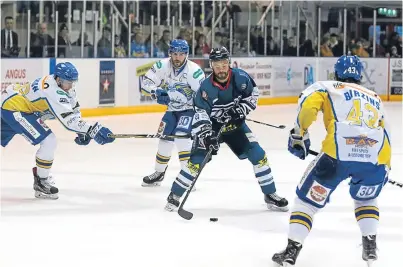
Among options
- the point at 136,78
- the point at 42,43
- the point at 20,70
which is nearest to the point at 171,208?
the point at 20,70

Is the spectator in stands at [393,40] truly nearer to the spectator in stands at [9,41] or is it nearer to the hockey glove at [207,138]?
the spectator in stands at [9,41]

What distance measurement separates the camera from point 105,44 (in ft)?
40.0

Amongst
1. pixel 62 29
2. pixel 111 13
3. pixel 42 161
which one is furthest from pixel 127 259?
pixel 111 13

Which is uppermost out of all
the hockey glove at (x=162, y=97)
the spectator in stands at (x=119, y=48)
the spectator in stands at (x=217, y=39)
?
the spectator in stands at (x=217, y=39)

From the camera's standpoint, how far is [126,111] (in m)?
12.1

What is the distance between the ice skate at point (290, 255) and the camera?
156 inches

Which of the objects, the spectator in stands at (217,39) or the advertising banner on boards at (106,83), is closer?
the advertising banner on boards at (106,83)

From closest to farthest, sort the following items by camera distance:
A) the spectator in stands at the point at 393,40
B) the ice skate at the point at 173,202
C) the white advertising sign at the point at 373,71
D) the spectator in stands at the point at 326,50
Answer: the ice skate at the point at 173,202 → the white advertising sign at the point at 373,71 → the spectator in stands at the point at 326,50 → the spectator in stands at the point at 393,40

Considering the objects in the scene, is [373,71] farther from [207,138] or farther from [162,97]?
[207,138]

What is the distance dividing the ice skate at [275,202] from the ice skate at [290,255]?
158 centimetres

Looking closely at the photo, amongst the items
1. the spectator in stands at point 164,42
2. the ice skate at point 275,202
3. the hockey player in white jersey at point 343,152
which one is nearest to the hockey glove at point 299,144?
the hockey player in white jersey at point 343,152

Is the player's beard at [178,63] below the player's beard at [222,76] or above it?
above

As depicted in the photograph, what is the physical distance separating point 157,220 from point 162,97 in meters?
1.30

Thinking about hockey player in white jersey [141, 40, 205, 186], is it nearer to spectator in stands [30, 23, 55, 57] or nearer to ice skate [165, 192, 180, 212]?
ice skate [165, 192, 180, 212]
